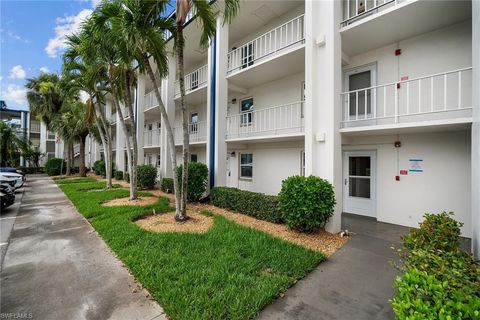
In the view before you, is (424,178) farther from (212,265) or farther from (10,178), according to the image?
(10,178)

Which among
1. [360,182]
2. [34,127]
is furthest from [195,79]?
[34,127]

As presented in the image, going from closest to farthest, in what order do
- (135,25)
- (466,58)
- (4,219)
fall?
(466,58), (135,25), (4,219)

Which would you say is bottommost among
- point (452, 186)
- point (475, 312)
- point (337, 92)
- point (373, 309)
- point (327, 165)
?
point (373, 309)

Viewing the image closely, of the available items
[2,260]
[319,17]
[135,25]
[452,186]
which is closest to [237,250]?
[2,260]

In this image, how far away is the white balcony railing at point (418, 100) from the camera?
18.3ft

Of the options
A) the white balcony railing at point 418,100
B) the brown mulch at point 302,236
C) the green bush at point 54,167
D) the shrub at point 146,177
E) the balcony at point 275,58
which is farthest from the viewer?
the green bush at point 54,167

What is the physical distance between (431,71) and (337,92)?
271 centimetres

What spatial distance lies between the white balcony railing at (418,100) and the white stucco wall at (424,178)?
2.10 ft

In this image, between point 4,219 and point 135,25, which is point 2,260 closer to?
point 4,219

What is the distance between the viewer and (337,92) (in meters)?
6.30

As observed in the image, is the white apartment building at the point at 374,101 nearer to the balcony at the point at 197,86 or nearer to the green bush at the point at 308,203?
the green bush at the point at 308,203

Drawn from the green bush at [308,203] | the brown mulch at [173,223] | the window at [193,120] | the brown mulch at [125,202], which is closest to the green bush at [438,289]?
the green bush at [308,203]

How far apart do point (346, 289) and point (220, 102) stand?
8.09m

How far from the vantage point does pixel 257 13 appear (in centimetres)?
967
